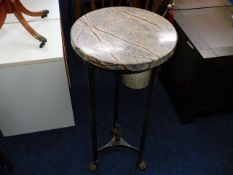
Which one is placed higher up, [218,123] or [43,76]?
[43,76]

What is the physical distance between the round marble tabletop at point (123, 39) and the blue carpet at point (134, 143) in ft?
2.37

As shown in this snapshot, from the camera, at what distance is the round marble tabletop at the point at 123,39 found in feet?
2.60

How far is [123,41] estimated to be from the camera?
0.86 m

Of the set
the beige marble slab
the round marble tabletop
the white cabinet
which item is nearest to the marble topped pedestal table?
the round marble tabletop

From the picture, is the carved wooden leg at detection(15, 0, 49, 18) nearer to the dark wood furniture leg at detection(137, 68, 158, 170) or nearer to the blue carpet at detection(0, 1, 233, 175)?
the blue carpet at detection(0, 1, 233, 175)

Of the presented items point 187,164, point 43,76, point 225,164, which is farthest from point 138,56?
point 225,164

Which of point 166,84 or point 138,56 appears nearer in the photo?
point 138,56

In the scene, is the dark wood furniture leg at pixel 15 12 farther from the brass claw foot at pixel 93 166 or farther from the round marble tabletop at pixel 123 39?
the brass claw foot at pixel 93 166

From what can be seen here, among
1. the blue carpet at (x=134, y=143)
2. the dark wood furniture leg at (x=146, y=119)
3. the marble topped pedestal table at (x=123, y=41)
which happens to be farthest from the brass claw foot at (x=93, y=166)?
the marble topped pedestal table at (x=123, y=41)

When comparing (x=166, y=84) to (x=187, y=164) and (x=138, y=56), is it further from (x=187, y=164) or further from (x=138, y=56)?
(x=138, y=56)

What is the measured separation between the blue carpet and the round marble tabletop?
0.72m

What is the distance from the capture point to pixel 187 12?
4.96 ft

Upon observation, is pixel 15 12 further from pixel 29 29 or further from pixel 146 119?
pixel 146 119

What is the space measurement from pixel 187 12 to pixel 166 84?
1.57 feet
